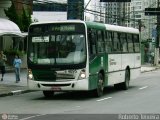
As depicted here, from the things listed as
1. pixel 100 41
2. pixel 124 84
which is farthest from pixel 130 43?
pixel 100 41

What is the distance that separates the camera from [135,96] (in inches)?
802

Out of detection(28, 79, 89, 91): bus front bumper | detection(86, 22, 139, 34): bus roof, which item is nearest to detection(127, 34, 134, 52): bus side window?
detection(86, 22, 139, 34): bus roof

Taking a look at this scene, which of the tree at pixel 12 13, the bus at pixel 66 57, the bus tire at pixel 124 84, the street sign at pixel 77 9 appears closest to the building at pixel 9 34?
the tree at pixel 12 13

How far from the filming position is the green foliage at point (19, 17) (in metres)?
41.3

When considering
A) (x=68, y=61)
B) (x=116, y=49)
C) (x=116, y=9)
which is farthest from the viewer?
A: (x=116, y=9)

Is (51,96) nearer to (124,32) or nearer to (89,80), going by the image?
(89,80)

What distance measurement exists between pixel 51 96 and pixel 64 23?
332 cm

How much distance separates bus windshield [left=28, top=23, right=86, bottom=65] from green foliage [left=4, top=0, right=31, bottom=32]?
890 inches

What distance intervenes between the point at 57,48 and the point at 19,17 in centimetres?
2451

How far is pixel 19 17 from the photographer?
1677 inches

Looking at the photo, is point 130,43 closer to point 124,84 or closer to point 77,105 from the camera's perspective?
point 124,84

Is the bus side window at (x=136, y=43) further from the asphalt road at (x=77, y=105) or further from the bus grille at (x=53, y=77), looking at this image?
the bus grille at (x=53, y=77)

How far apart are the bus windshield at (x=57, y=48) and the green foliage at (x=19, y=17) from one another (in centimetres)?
2261

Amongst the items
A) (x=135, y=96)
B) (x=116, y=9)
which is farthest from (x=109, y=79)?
(x=116, y=9)
